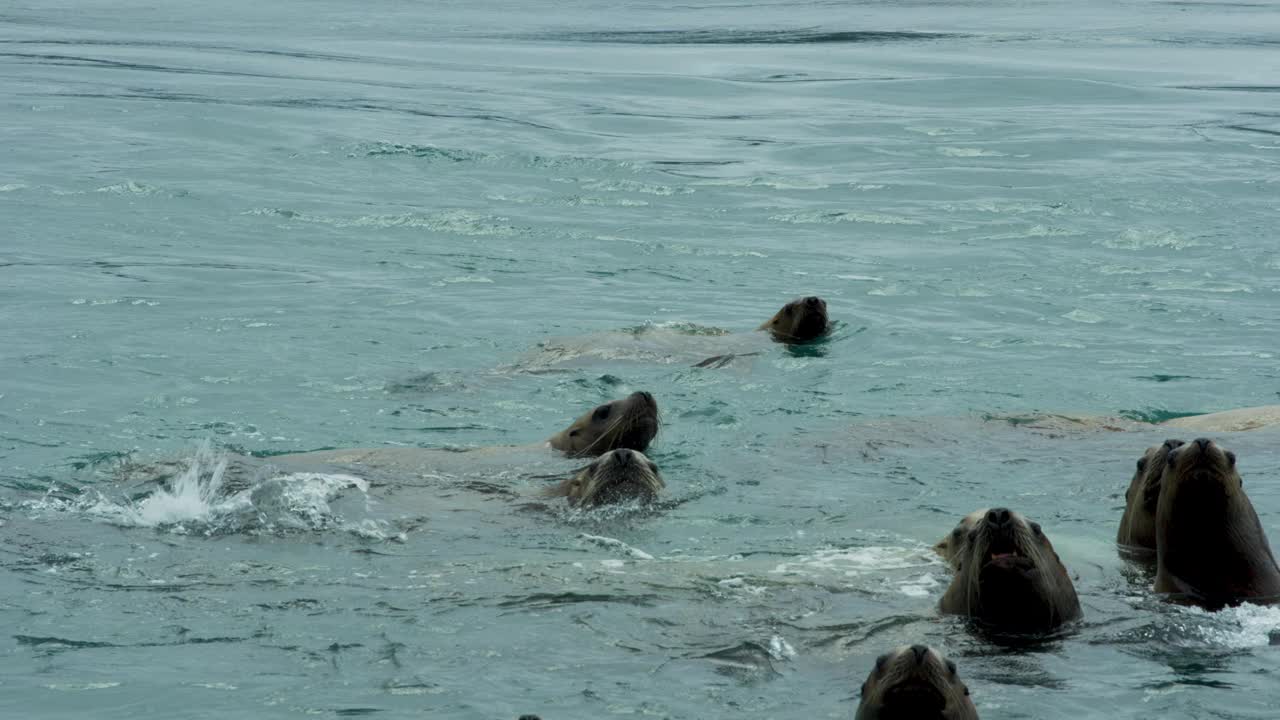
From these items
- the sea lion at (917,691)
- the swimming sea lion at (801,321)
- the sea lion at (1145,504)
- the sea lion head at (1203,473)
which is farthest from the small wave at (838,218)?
the sea lion at (917,691)

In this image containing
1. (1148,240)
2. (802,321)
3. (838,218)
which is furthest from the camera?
(838,218)

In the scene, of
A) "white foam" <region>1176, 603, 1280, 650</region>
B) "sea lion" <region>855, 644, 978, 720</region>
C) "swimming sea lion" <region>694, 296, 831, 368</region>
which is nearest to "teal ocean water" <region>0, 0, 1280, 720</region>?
"white foam" <region>1176, 603, 1280, 650</region>

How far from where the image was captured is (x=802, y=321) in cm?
1073

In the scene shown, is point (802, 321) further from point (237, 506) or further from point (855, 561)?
point (237, 506)

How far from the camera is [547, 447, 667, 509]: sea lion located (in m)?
7.42

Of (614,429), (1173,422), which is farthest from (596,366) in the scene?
(1173,422)

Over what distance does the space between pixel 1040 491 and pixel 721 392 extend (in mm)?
2400

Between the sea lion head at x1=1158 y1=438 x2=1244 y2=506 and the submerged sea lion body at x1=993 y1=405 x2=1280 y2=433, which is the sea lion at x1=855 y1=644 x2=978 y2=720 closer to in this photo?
the sea lion head at x1=1158 y1=438 x2=1244 y2=506

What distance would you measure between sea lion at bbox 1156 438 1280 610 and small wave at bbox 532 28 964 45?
882 inches

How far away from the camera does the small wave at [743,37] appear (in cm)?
2797

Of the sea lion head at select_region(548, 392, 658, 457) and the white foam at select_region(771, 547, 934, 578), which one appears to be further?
the sea lion head at select_region(548, 392, 658, 457)

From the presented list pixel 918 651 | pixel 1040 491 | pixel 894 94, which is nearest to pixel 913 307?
pixel 1040 491

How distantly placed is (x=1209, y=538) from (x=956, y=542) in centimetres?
97

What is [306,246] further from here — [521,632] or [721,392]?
[521,632]
